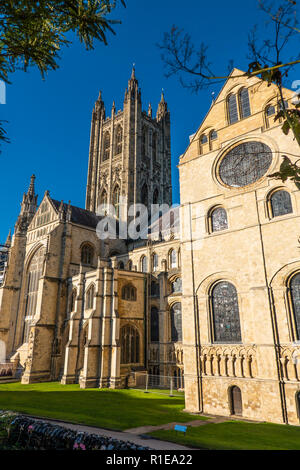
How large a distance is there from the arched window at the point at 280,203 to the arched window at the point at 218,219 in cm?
289

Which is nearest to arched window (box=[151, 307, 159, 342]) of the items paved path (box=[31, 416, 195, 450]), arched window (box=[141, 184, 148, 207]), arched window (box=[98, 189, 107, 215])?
paved path (box=[31, 416, 195, 450])

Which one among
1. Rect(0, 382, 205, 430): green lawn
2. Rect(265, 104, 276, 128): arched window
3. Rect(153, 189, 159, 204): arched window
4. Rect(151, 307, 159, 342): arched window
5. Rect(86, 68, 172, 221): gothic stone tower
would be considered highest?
Rect(86, 68, 172, 221): gothic stone tower

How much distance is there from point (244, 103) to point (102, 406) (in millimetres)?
21047

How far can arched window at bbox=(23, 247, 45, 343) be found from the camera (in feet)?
129

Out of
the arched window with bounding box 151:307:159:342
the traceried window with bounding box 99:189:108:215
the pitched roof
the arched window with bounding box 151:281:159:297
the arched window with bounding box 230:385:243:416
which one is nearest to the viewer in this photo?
the arched window with bounding box 230:385:243:416

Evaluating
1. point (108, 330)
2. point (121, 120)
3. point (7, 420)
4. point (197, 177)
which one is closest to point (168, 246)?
point (108, 330)

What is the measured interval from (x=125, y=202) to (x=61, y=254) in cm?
1689

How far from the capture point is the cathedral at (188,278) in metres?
15.5

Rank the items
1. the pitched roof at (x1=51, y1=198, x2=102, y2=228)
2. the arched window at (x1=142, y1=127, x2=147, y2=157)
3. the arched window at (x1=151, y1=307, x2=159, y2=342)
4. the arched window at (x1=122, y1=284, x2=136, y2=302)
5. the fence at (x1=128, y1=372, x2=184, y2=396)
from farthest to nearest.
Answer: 1. the arched window at (x1=142, y1=127, x2=147, y2=157)
2. the pitched roof at (x1=51, y1=198, x2=102, y2=228)
3. the arched window at (x1=122, y1=284, x2=136, y2=302)
4. the arched window at (x1=151, y1=307, x2=159, y2=342)
5. the fence at (x1=128, y1=372, x2=184, y2=396)

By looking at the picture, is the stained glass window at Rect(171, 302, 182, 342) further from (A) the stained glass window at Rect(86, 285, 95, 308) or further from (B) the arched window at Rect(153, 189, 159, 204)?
(B) the arched window at Rect(153, 189, 159, 204)

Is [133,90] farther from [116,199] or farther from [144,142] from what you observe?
[116,199]

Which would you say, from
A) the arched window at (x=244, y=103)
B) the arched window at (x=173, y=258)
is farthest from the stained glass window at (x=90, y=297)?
the arched window at (x=244, y=103)

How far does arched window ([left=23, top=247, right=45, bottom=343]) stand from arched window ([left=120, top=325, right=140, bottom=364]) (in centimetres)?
1486

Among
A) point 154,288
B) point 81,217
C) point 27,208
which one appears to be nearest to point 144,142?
point 81,217
